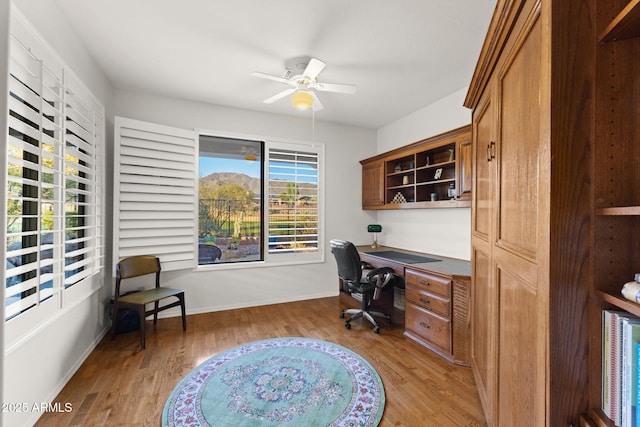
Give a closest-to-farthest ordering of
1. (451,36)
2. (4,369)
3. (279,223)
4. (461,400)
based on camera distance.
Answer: (4,369) < (461,400) < (451,36) < (279,223)

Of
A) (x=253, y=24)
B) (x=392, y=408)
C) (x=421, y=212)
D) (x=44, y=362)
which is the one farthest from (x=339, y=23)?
(x=44, y=362)

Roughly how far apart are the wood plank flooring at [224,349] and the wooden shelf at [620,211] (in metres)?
1.58

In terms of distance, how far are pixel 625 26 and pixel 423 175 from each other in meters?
2.74

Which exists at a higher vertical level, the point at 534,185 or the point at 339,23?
the point at 339,23

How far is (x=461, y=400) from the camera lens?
1.90 m

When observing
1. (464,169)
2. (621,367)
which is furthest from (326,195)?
(621,367)

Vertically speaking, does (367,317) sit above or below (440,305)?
below

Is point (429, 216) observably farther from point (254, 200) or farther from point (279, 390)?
point (279, 390)

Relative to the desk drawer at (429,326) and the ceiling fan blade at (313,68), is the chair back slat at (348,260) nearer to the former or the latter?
the desk drawer at (429,326)

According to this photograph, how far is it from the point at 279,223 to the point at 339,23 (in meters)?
2.57

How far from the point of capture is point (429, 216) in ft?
11.6

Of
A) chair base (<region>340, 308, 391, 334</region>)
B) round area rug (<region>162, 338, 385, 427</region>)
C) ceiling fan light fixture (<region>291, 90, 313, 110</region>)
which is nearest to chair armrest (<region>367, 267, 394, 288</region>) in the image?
chair base (<region>340, 308, 391, 334</region>)

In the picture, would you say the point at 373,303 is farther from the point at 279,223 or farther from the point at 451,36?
the point at 451,36

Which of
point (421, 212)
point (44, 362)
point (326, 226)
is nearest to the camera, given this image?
point (44, 362)
